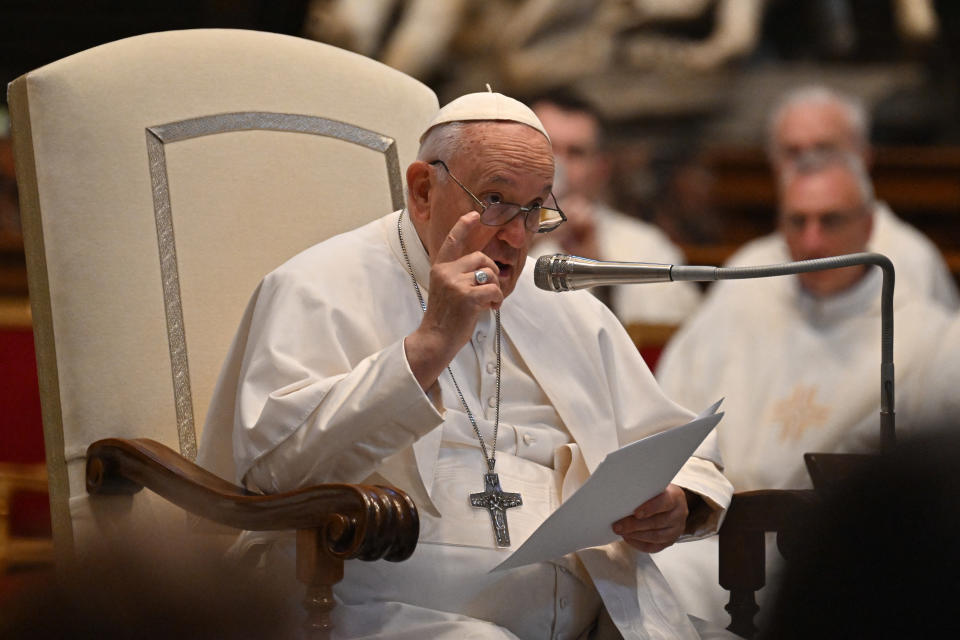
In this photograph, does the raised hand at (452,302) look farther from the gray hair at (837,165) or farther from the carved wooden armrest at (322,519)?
the gray hair at (837,165)

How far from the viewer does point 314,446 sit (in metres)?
2.51

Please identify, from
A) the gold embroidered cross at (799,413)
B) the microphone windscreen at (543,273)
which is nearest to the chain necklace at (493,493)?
the microphone windscreen at (543,273)

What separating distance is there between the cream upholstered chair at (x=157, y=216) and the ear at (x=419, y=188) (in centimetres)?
48

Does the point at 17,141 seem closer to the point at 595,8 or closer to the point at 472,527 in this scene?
the point at 472,527

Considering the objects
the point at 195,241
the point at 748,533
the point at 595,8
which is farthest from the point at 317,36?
the point at 748,533

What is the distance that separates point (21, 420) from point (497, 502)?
3966 millimetres

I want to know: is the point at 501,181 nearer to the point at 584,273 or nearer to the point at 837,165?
the point at 584,273

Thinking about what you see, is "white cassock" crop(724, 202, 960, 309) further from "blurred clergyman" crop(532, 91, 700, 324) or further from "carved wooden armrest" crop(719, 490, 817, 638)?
"carved wooden armrest" crop(719, 490, 817, 638)

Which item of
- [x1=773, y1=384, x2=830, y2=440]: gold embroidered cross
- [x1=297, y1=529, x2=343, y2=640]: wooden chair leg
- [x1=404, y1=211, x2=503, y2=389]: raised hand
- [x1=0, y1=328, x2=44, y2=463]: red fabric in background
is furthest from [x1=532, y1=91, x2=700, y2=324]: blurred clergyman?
[x1=297, y1=529, x2=343, y2=640]: wooden chair leg

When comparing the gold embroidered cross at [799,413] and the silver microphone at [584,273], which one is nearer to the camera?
the silver microphone at [584,273]

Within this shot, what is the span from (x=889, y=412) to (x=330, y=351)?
3.42 feet

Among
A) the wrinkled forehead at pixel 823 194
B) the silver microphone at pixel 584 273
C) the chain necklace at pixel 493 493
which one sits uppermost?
the wrinkled forehead at pixel 823 194

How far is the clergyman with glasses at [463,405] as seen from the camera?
250 centimetres

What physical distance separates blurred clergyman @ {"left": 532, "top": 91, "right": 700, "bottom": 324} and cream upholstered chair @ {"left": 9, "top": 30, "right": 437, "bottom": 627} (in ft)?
12.5
